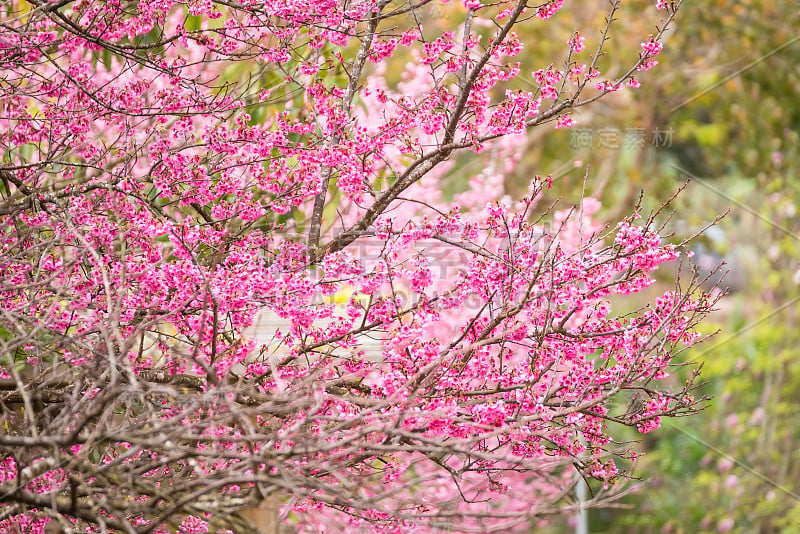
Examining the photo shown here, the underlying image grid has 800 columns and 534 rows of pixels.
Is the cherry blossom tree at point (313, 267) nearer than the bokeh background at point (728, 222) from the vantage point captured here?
Yes

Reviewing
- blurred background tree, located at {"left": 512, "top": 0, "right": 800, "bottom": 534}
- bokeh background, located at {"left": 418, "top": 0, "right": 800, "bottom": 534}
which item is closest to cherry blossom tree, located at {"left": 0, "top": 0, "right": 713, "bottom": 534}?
bokeh background, located at {"left": 418, "top": 0, "right": 800, "bottom": 534}

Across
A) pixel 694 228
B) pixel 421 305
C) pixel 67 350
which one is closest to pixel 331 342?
pixel 421 305

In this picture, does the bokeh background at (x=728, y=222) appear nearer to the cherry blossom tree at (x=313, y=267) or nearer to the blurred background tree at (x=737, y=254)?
the blurred background tree at (x=737, y=254)

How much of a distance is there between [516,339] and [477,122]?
833 mm

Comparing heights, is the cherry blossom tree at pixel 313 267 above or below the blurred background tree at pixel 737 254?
below

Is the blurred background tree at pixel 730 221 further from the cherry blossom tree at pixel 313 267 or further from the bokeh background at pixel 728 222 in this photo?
the cherry blossom tree at pixel 313 267

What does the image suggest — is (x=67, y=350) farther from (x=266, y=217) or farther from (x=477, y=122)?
(x=477, y=122)

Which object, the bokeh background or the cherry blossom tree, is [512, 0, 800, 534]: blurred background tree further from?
the cherry blossom tree

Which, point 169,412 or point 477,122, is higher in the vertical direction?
point 477,122

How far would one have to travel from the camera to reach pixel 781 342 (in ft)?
22.8

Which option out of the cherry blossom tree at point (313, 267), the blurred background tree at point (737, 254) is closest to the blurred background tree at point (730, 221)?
the blurred background tree at point (737, 254)

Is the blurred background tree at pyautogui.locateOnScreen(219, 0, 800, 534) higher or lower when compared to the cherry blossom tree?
higher

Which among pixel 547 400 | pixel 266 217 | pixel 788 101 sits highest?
pixel 788 101

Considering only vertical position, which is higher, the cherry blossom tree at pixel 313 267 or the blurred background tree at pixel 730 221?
the blurred background tree at pixel 730 221
